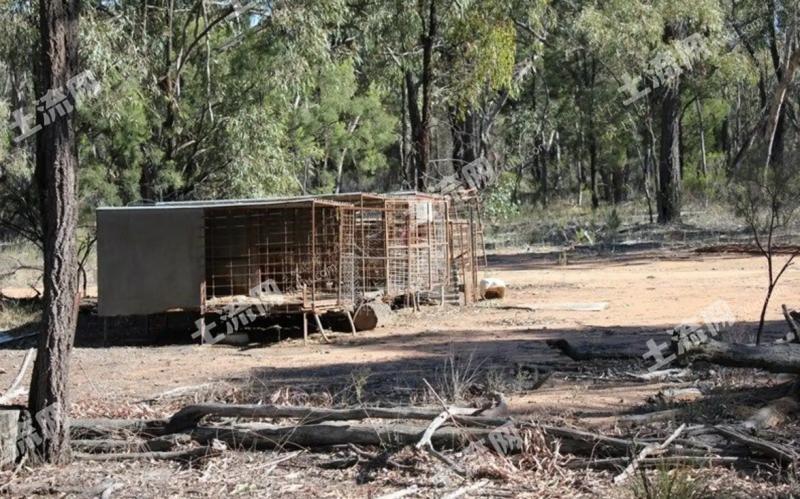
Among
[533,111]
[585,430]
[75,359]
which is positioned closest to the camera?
[585,430]

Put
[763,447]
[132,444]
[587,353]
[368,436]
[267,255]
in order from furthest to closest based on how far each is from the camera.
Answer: [267,255]
[587,353]
[132,444]
[368,436]
[763,447]

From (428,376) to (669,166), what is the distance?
26.0m

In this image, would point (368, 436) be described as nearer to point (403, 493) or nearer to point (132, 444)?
point (403, 493)

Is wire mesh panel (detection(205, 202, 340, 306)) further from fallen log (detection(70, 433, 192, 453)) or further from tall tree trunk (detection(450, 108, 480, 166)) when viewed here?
tall tree trunk (detection(450, 108, 480, 166))

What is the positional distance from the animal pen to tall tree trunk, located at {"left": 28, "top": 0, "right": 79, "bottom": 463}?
713 cm

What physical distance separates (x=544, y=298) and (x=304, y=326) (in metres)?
5.60

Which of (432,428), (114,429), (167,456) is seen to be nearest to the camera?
(432,428)

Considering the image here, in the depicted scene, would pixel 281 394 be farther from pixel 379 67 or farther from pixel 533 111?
pixel 533 111

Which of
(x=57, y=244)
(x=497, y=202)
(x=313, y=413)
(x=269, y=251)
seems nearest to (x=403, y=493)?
(x=313, y=413)

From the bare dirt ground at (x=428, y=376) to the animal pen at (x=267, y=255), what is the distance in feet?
2.36

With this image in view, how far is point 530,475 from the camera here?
21.1 feet

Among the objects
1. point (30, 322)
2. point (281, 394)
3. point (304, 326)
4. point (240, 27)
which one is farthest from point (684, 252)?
point (281, 394)

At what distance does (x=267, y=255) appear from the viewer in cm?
1634

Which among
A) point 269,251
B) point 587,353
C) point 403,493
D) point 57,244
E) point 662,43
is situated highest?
point 662,43
